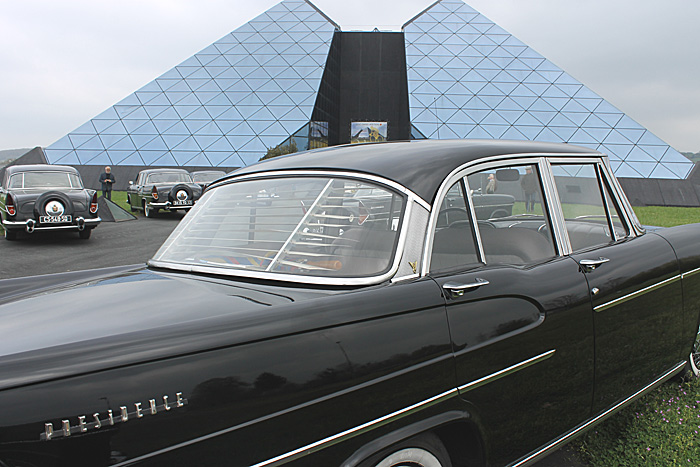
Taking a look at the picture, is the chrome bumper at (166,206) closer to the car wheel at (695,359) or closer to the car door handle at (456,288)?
the car wheel at (695,359)

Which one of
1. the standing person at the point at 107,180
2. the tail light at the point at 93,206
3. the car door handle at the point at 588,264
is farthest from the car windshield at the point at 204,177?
the car door handle at the point at 588,264

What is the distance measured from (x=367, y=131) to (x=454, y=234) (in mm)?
43718

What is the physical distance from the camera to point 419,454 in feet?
5.69

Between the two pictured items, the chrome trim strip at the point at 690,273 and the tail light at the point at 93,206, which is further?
the tail light at the point at 93,206

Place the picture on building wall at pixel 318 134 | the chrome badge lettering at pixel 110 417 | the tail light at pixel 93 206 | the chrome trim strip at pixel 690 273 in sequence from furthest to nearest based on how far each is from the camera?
the picture on building wall at pixel 318 134, the tail light at pixel 93 206, the chrome trim strip at pixel 690 273, the chrome badge lettering at pixel 110 417

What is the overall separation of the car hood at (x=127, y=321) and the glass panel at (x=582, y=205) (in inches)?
66.3

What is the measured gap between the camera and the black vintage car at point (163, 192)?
16.5 metres

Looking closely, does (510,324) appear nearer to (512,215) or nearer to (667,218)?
(512,215)

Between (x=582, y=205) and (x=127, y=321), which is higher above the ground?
(x=582, y=205)

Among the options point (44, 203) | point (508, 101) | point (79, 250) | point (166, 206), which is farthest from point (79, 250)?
point (508, 101)

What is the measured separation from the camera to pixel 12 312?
1.84 meters

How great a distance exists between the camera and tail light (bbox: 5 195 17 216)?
11016 mm

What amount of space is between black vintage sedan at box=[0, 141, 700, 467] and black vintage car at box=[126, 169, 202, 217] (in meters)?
14.5

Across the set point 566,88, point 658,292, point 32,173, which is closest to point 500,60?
point 566,88
